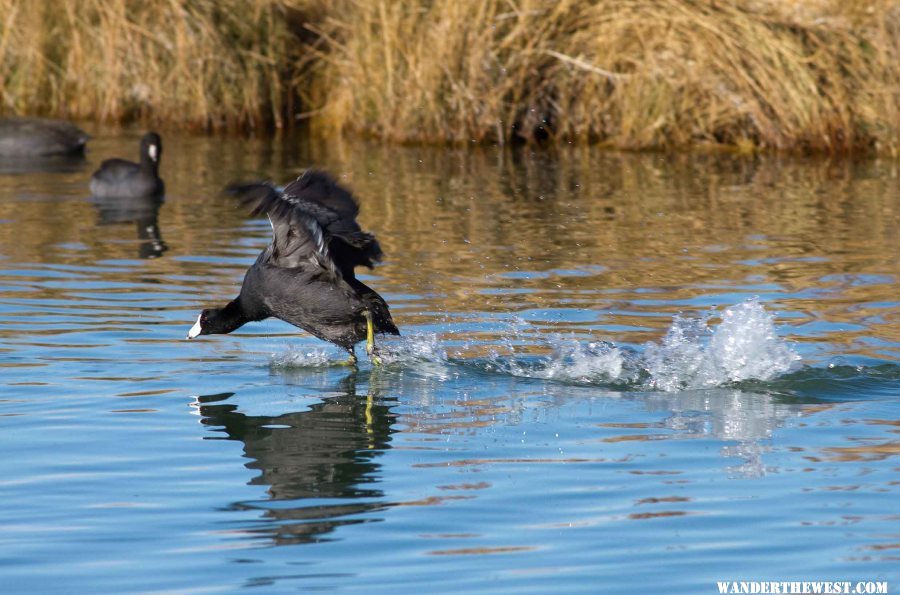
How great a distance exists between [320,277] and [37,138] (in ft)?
28.9

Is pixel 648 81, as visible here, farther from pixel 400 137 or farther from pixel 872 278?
pixel 872 278

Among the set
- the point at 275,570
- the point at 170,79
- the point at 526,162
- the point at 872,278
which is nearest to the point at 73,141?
the point at 170,79

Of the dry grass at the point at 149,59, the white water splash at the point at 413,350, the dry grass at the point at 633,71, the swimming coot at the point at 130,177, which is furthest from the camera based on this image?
the dry grass at the point at 149,59

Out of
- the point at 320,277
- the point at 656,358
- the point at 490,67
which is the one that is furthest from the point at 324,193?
the point at 490,67

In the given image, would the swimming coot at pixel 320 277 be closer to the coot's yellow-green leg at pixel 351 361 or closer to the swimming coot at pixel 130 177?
the coot's yellow-green leg at pixel 351 361

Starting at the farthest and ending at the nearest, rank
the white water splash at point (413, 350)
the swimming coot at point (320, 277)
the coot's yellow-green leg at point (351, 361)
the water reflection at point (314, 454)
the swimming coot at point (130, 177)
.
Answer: the swimming coot at point (130, 177) < the coot's yellow-green leg at point (351, 361) < the white water splash at point (413, 350) < the swimming coot at point (320, 277) < the water reflection at point (314, 454)

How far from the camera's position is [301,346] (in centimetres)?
800

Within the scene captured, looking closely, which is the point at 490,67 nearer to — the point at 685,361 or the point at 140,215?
the point at 140,215

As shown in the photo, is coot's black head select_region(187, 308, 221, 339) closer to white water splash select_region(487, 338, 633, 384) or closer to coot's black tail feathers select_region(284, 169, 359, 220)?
coot's black tail feathers select_region(284, 169, 359, 220)

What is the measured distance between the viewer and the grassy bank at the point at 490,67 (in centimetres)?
1477

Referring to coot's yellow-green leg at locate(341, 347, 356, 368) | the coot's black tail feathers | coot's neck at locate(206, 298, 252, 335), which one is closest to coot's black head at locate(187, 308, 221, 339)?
coot's neck at locate(206, 298, 252, 335)

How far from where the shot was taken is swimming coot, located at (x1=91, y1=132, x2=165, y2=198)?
1283 cm

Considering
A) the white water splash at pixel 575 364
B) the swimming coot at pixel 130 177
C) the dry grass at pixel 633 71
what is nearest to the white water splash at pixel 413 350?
the white water splash at pixel 575 364

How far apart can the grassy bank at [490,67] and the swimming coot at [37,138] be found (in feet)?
5.76
